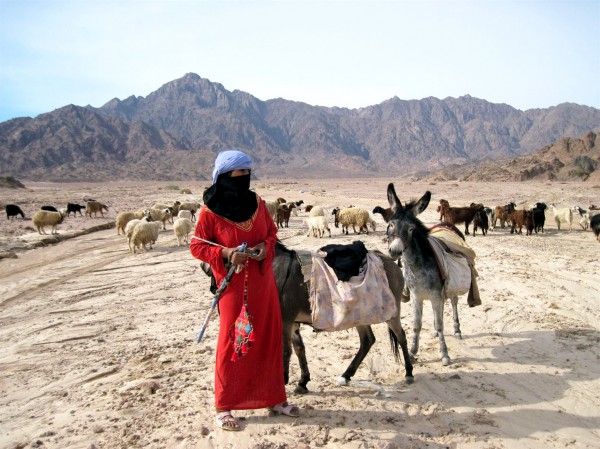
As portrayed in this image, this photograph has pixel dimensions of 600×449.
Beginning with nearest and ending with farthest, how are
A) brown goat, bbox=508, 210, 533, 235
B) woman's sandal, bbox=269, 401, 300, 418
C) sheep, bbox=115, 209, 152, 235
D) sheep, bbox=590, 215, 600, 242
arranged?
woman's sandal, bbox=269, 401, 300, 418
sheep, bbox=590, 215, 600, 242
brown goat, bbox=508, 210, 533, 235
sheep, bbox=115, 209, 152, 235

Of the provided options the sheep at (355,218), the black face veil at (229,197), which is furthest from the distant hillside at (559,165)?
the black face veil at (229,197)

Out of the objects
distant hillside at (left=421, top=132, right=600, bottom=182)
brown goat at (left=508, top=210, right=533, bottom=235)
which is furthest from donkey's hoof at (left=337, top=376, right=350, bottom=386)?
distant hillside at (left=421, top=132, right=600, bottom=182)

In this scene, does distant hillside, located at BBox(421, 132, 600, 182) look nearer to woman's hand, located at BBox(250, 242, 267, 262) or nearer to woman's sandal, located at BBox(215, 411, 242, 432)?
woman's hand, located at BBox(250, 242, 267, 262)

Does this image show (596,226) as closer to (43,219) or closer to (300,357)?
(300,357)

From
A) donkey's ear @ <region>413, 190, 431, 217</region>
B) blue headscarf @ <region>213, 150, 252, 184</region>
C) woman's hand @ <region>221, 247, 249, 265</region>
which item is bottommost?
woman's hand @ <region>221, 247, 249, 265</region>

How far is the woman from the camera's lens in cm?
389

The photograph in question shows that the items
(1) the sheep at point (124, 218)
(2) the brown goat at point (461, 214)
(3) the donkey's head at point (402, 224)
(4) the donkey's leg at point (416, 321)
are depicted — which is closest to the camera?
(3) the donkey's head at point (402, 224)

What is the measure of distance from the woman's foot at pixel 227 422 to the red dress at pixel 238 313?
0.44 ft

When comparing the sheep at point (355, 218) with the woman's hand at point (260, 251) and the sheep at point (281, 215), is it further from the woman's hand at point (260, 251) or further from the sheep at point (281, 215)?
the woman's hand at point (260, 251)

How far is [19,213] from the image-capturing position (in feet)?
89.6

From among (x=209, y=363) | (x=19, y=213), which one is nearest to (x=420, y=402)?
(x=209, y=363)

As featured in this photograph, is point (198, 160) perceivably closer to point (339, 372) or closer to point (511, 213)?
point (511, 213)

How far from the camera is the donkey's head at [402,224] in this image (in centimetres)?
528

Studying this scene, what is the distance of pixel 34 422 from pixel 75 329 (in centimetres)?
310
